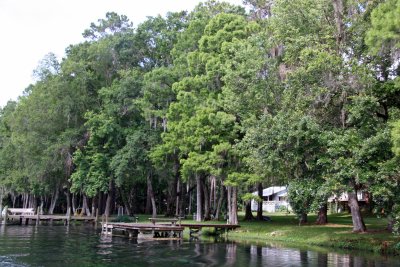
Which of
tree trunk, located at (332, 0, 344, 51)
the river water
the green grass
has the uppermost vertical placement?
tree trunk, located at (332, 0, 344, 51)

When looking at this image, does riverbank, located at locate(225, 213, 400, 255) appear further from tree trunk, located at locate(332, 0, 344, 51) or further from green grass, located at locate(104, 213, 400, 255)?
tree trunk, located at locate(332, 0, 344, 51)

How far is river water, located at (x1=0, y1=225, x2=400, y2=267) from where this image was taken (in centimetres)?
1853

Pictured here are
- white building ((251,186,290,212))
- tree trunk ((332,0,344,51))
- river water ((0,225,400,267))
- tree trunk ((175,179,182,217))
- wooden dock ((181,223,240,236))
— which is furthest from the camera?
white building ((251,186,290,212))

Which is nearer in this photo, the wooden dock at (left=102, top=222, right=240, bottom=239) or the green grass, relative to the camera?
the green grass

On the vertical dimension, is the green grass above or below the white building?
below

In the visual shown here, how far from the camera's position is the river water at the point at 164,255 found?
60.8 ft

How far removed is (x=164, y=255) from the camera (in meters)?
21.3

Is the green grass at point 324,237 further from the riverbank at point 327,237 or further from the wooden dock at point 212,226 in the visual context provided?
the wooden dock at point 212,226

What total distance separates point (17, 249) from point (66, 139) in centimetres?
2685

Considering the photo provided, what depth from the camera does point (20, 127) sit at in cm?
5178

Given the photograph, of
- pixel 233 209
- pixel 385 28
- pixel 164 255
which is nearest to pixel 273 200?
pixel 233 209

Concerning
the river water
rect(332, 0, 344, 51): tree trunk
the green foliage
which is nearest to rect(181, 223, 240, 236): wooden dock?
the river water

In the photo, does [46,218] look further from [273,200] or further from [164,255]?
[273,200]

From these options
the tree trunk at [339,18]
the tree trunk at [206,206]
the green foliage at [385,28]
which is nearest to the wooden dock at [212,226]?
the tree trunk at [206,206]
